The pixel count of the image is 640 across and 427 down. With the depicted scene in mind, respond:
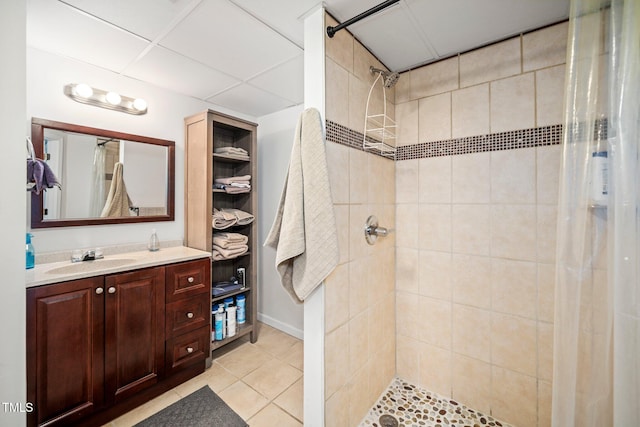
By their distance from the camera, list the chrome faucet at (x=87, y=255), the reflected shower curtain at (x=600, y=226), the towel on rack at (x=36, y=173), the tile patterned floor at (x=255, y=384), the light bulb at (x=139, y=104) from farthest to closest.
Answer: the light bulb at (x=139, y=104)
the chrome faucet at (x=87, y=255)
the tile patterned floor at (x=255, y=384)
the towel on rack at (x=36, y=173)
the reflected shower curtain at (x=600, y=226)

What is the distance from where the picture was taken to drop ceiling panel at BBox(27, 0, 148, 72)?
1187 mm

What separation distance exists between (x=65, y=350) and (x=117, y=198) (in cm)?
100

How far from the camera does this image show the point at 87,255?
5.20 feet

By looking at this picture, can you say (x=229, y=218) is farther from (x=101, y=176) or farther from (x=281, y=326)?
(x=281, y=326)

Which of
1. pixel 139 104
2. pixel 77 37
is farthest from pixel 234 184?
pixel 77 37

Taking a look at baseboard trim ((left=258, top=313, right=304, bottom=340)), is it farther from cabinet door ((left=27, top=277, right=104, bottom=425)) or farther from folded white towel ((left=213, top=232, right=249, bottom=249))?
cabinet door ((left=27, top=277, right=104, bottom=425))

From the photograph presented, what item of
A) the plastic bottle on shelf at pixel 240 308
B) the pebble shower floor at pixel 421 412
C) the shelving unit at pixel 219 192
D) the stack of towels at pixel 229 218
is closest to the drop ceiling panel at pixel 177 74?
the shelving unit at pixel 219 192

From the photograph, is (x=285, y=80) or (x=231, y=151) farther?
(x=231, y=151)

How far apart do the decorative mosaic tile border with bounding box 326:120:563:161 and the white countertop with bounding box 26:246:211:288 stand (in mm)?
1348

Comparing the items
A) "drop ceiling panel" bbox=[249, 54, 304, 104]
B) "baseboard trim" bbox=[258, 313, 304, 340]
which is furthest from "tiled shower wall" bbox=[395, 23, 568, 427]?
"baseboard trim" bbox=[258, 313, 304, 340]

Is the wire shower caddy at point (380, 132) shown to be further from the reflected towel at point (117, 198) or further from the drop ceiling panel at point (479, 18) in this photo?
the reflected towel at point (117, 198)

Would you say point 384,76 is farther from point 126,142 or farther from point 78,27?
point 126,142

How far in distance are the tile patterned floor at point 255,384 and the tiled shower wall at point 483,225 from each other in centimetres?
79

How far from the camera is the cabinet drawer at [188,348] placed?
1.63 metres
